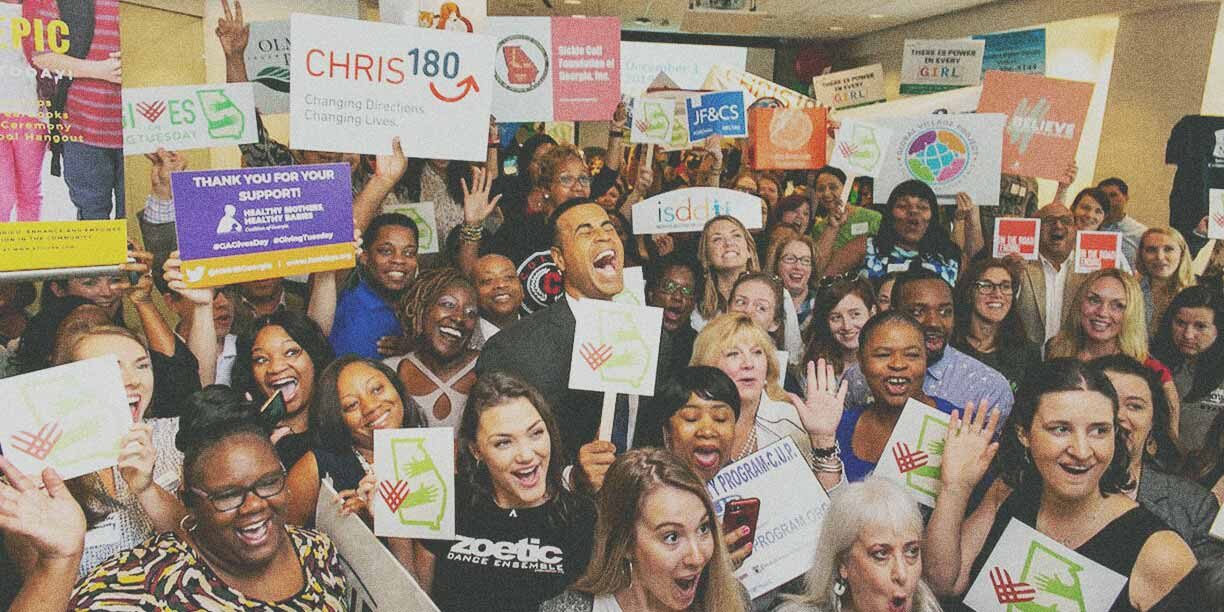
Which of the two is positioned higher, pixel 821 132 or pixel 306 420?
pixel 821 132

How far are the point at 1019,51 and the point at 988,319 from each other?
7611mm

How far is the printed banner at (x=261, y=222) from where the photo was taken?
9.34ft

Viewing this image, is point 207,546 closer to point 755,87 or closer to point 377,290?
point 377,290

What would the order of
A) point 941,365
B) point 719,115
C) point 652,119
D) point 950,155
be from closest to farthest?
1. point 941,365
2. point 950,155
3. point 719,115
4. point 652,119

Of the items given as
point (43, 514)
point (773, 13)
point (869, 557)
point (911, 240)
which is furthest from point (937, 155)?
point (773, 13)

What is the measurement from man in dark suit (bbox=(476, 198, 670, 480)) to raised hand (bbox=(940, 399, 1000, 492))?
3.15 ft

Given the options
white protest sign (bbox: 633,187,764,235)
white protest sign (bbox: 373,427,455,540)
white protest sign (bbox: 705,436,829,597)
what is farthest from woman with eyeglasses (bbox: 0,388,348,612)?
white protest sign (bbox: 633,187,764,235)

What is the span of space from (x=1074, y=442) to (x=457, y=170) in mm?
3522

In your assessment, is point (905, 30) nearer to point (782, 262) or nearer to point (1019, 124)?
point (1019, 124)

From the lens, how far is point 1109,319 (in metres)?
3.88

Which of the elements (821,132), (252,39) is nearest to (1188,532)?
(821,132)

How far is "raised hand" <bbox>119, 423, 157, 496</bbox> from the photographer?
219 centimetres

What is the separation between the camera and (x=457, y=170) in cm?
502

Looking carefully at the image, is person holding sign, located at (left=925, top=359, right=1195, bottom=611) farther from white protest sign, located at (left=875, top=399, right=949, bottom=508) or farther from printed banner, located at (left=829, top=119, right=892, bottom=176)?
printed banner, located at (left=829, top=119, right=892, bottom=176)
